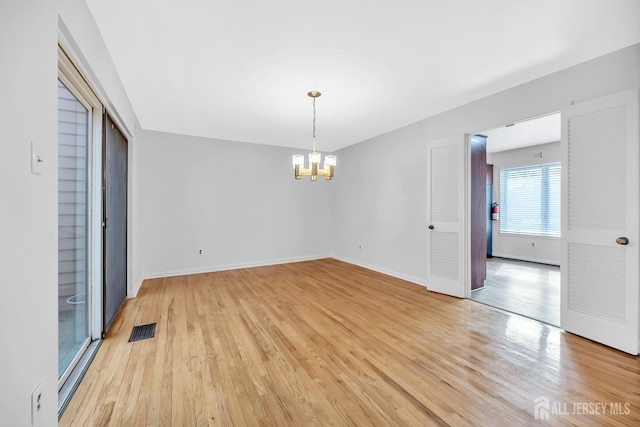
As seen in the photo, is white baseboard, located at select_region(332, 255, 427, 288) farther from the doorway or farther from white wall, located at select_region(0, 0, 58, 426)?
white wall, located at select_region(0, 0, 58, 426)

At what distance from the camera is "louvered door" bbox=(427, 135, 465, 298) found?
3766mm

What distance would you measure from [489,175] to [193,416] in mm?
7898

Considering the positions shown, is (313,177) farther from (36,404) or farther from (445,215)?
(36,404)

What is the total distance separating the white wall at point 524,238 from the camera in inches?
235

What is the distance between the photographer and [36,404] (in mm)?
1160

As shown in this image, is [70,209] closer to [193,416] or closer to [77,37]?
[77,37]

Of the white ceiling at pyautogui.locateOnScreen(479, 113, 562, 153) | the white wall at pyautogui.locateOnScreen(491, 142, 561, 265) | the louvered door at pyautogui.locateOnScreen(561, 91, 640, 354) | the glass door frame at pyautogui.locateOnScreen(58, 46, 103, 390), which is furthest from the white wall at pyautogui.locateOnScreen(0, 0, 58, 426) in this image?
the white wall at pyautogui.locateOnScreen(491, 142, 561, 265)

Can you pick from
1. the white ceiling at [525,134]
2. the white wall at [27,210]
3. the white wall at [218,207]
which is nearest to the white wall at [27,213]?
the white wall at [27,210]

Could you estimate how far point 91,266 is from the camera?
2.50m

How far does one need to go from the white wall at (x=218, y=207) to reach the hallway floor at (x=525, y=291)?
12.4 feet

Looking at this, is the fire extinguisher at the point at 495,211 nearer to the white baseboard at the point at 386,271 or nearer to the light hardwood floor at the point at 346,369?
the white baseboard at the point at 386,271

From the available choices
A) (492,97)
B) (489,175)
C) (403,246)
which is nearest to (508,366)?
(403,246)

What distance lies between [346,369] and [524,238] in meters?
6.57

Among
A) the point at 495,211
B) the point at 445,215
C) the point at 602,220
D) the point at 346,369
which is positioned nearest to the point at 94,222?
the point at 346,369
